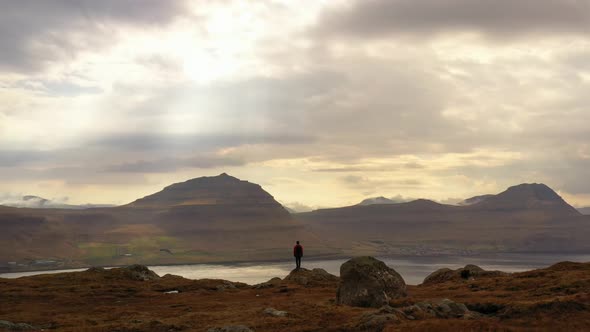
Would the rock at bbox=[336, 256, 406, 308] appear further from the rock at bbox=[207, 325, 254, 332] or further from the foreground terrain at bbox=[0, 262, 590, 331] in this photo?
the rock at bbox=[207, 325, 254, 332]

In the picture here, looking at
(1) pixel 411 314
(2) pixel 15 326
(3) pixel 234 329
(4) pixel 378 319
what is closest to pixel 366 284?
(1) pixel 411 314

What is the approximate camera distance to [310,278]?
71.6m

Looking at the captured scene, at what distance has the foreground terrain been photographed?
35781 mm

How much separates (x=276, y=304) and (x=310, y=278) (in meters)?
22.2

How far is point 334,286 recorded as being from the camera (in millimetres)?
67688

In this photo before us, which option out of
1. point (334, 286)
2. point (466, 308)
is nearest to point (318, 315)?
point (466, 308)

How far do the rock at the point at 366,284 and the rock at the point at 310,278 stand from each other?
2184 cm

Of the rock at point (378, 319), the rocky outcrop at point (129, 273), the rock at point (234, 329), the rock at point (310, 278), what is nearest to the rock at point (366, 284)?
the rock at point (378, 319)

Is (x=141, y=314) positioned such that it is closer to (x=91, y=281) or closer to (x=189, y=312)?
(x=189, y=312)

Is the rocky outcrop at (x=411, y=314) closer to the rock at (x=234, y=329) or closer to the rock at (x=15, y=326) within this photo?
the rock at (x=234, y=329)

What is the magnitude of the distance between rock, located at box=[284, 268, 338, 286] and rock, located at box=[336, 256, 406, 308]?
2184 centimetres

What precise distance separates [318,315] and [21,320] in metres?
26.8

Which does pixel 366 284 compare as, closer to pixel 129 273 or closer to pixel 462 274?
pixel 462 274

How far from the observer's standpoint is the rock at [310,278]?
230ft
